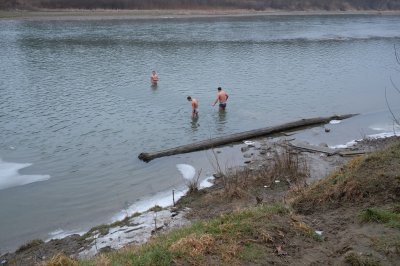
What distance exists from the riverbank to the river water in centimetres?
133

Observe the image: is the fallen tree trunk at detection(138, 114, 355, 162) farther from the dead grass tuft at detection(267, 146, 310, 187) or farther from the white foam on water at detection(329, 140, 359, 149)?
the dead grass tuft at detection(267, 146, 310, 187)

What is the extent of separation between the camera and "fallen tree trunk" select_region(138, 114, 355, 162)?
1920 centimetres

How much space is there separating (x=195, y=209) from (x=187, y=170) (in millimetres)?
4861

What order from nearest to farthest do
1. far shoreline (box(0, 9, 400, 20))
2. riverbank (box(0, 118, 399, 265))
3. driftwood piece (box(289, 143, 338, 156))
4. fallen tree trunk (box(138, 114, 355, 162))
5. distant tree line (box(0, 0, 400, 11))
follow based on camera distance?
1. riverbank (box(0, 118, 399, 265))
2. driftwood piece (box(289, 143, 338, 156))
3. fallen tree trunk (box(138, 114, 355, 162))
4. far shoreline (box(0, 9, 400, 20))
5. distant tree line (box(0, 0, 400, 11))

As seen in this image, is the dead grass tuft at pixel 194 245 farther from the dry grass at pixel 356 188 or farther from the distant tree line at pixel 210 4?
the distant tree line at pixel 210 4

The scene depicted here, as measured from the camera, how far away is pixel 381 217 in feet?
28.2

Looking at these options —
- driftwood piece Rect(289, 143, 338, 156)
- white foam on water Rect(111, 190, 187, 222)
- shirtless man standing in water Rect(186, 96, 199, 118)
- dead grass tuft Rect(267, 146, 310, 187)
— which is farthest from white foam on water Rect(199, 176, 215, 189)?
shirtless man standing in water Rect(186, 96, 199, 118)

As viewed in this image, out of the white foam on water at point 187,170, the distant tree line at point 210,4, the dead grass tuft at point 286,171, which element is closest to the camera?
the dead grass tuft at point 286,171

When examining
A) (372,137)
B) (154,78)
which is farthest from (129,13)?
(372,137)

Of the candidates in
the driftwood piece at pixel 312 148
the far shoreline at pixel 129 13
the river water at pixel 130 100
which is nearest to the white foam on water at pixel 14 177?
the river water at pixel 130 100

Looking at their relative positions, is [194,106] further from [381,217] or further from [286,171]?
[381,217]

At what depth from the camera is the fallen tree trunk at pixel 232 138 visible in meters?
19.2

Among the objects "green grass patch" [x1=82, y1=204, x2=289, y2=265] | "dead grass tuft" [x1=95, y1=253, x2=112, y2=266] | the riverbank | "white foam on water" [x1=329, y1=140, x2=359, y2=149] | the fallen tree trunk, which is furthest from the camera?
"white foam on water" [x1=329, y1=140, x2=359, y2=149]

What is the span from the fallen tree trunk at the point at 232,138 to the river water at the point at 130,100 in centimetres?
47
